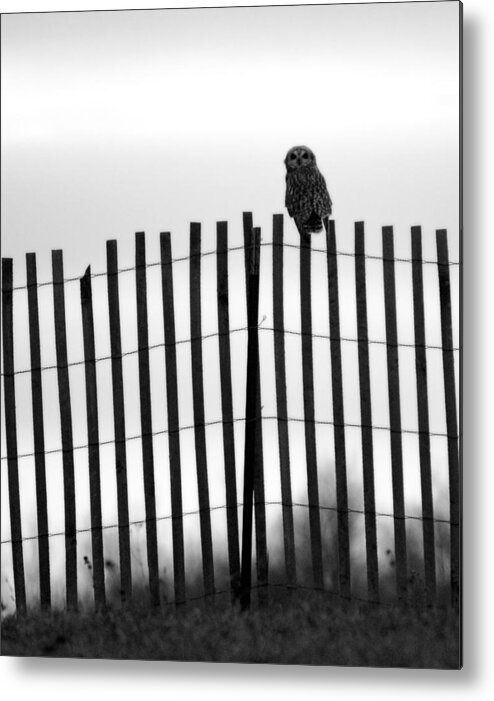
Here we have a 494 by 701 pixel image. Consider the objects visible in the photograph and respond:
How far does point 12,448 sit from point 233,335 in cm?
79

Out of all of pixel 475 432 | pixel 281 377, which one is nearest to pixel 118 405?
pixel 281 377

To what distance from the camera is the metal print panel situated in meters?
4.52

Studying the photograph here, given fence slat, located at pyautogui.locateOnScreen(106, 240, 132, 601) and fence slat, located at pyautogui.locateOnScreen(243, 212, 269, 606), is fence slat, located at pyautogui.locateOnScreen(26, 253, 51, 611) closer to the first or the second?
fence slat, located at pyautogui.locateOnScreen(106, 240, 132, 601)

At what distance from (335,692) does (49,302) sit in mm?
1485

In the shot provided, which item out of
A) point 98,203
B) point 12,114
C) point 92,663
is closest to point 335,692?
point 92,663

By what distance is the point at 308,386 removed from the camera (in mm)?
4617

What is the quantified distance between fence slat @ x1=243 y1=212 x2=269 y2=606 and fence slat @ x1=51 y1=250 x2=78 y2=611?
0.58m

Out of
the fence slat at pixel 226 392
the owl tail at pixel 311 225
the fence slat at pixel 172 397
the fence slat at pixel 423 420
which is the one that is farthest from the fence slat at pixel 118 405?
the fence slat at pixel 423 420

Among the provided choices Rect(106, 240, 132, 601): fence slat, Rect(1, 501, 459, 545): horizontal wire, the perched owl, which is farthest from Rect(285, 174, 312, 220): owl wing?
Rect(1, 501, 459, 545): horizontal wire

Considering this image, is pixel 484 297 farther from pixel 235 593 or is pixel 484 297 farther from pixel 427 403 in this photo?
pixel 235 593

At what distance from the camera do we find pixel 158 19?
15.2 feet

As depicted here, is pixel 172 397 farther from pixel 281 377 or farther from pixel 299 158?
pixel 299 158

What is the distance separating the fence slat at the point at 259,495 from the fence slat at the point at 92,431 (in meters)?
0.49

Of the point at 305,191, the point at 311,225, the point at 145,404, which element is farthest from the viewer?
the point at 145,404
